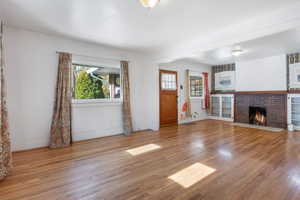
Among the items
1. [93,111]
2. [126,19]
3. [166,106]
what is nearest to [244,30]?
[126,19]

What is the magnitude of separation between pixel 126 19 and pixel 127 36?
78cm

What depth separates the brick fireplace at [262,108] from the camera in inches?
195

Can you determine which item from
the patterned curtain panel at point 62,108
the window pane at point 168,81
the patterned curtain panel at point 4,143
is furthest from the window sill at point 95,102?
the window pane at point 168,81

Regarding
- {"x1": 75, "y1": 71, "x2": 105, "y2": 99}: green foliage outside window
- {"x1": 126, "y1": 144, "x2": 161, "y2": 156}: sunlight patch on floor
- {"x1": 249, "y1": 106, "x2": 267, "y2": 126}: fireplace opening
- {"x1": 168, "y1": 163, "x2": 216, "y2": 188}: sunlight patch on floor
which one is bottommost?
{"x1": 168, "y1": 163, "x2": 216, "y2": 188}: sunlight patch on floor

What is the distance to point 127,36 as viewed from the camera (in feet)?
11.3

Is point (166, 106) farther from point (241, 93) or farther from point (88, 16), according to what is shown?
point (88, 16)

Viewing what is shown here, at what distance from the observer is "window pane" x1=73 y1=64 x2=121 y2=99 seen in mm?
3896

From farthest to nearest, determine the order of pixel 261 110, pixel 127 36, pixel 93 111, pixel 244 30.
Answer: pixel 261 110 → pixel 93 111 → pixel 127 36 → pixel 244 30

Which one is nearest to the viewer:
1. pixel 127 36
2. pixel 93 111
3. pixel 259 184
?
pixel 259 184

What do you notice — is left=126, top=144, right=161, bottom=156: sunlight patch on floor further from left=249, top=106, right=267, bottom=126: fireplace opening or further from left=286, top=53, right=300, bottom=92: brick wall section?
left=286, top=53, right=300, bottom=92: brick wall section

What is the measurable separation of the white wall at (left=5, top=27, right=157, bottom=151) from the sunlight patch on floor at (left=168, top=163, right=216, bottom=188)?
2.65 meters

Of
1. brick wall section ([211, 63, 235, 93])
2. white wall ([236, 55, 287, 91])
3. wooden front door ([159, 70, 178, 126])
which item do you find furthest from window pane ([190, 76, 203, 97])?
white wall ([236, 55, 287, 91])

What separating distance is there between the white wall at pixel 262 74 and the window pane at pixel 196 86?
1458 millimetres

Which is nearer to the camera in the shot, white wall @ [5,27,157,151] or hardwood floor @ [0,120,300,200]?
hardwood floor @ [0,120,300,200]
